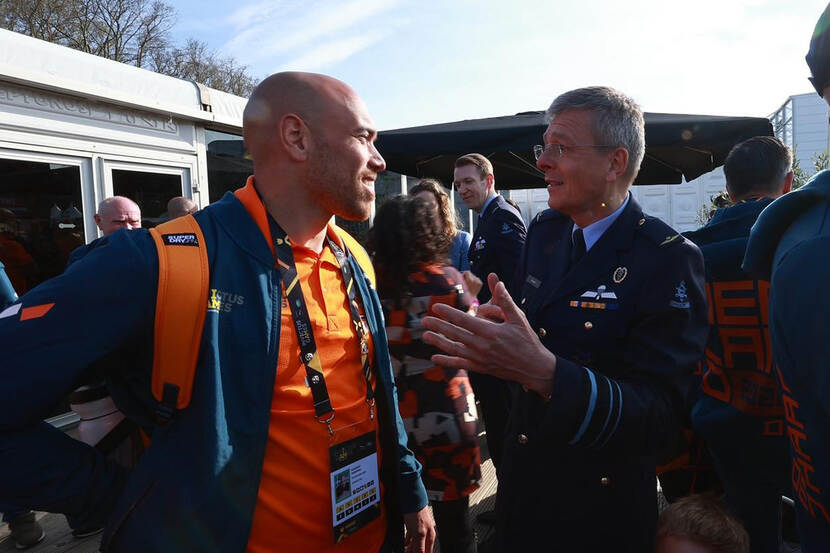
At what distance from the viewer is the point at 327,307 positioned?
5.30 feet

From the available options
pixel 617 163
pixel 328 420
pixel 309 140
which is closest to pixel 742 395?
pixel 617 163

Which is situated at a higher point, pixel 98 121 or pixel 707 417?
pixel 98 121

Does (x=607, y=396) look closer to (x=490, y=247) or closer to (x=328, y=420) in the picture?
(x=328, y=420)

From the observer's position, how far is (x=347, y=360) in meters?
1.61

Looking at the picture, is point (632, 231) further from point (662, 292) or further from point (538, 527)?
point (538, 527)

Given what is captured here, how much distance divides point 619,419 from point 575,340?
31 centimetres

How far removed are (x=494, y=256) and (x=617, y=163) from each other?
7.43ft

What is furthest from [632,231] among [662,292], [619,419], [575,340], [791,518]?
[791,518]

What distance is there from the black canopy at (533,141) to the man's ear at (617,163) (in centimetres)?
337

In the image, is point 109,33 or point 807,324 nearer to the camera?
point 807,324

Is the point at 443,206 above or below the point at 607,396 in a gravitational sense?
above

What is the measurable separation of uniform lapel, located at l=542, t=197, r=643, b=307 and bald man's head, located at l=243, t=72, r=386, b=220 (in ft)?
2.38

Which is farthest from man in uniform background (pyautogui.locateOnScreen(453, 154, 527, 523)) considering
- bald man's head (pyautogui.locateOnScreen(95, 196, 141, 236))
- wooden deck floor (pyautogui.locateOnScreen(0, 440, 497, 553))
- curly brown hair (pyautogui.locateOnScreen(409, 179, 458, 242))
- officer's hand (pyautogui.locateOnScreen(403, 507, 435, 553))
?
bald man's head (pyautogui.locateOnScreen(95, 196, 141, 236))

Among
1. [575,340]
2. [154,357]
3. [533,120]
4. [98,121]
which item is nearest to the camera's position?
[154,357]
